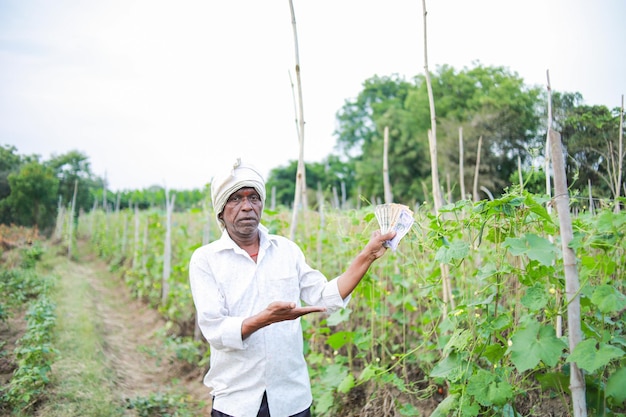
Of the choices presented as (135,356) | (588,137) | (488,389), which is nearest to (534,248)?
(488,389)

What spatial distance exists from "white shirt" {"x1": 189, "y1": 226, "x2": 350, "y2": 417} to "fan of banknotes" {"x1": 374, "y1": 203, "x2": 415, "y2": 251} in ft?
1.05

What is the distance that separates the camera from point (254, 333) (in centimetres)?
197

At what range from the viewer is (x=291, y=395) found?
2.00 meters

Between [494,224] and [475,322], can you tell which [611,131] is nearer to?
[494,224]

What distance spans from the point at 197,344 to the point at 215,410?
3298 mm

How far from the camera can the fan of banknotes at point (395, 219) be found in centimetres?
197

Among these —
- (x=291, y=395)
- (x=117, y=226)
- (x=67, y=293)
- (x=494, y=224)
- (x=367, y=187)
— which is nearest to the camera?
(x=291, y=395)

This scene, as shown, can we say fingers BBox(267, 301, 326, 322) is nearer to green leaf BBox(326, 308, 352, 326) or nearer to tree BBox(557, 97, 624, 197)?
green leaf BBox(326, 308, 352, 326)

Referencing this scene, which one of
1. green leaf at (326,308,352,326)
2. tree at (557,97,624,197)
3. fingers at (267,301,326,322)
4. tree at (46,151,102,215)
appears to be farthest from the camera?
tree at (46,151,102,215)

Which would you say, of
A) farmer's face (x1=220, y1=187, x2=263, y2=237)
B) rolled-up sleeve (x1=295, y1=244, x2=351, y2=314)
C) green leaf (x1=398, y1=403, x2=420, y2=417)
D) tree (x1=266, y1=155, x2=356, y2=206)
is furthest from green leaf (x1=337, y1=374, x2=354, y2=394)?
tree (x1=266, y1=155, x2=356, y2=206)

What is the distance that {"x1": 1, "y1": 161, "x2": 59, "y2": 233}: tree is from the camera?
27.2ft

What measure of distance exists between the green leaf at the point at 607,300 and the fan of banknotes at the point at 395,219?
70cm

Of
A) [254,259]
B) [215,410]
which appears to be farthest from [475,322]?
[215,410]

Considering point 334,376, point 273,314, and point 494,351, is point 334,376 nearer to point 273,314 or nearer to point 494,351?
point 494,351
